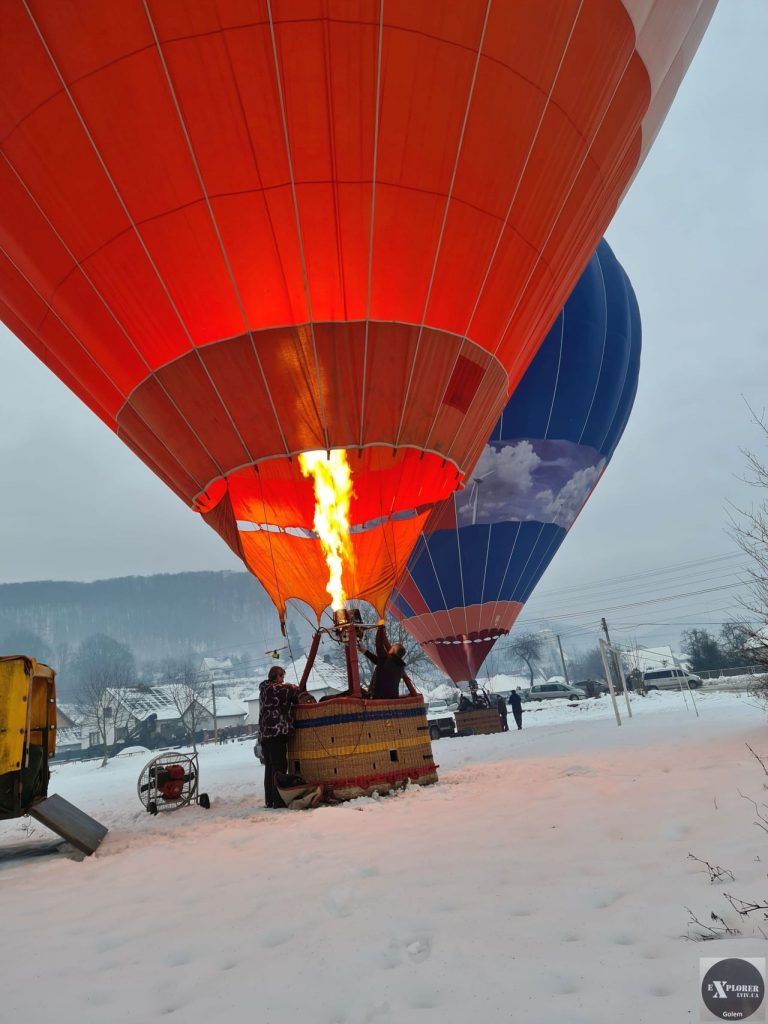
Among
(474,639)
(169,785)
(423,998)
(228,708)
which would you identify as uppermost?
(228,708)

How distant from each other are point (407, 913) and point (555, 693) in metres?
34.0

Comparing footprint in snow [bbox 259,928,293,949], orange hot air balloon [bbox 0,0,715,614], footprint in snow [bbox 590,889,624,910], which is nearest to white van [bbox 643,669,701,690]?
orange hot air balloon [bbox 0,0,715,614]

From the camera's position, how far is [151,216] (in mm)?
5680

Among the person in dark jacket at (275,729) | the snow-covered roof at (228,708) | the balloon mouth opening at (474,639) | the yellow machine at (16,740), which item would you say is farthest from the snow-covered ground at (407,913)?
the snow-covered roof at (228,708)

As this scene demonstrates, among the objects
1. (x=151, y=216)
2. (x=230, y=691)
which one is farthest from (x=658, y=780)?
(x=230, y=691)

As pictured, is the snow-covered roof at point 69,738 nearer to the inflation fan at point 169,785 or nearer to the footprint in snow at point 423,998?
the inflation fan at point 169,785

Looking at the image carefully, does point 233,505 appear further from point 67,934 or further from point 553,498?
point 553,498

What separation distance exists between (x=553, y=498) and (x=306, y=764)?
31.5ft

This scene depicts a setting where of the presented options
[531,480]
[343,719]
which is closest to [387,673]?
[343,719]

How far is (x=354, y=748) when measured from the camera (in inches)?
257

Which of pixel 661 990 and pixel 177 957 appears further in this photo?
pixel 177 957

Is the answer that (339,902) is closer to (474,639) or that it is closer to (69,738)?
(474,639)

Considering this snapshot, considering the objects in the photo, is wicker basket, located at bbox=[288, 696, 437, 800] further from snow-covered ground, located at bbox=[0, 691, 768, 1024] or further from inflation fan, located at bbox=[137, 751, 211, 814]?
inflation fan, located at bbox=[137, 751, 211, 814]

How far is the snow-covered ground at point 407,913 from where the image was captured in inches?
79.0
